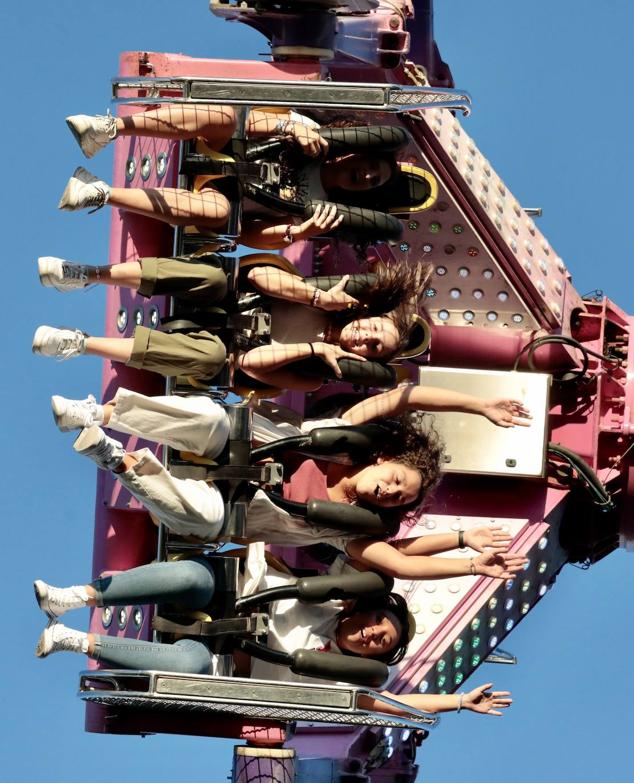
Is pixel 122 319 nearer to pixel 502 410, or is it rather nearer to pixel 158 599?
pixel 158 599

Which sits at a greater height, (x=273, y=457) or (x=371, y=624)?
(x=273, y=457)

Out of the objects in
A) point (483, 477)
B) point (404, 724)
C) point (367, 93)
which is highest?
point (367, 93)

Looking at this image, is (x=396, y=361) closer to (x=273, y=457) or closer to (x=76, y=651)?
(x=273, y=457)

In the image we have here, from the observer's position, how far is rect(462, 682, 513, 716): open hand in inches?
647

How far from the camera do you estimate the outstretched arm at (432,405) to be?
640 inches

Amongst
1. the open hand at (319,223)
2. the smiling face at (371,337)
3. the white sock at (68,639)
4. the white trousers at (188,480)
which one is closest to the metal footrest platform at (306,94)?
the open hand at (319,223)

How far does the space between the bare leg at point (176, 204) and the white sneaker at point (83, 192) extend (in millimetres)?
140

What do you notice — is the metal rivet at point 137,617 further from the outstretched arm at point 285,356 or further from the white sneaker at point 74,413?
the white sneaker at point 74,413

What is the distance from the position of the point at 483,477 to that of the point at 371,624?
2690mm

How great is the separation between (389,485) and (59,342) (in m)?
2.18

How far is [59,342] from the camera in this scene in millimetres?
15781

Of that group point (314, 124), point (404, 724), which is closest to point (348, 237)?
point (314, 124)

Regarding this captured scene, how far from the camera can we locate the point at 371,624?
16.2 m

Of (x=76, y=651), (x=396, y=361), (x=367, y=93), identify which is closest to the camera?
(x=76, y=651)
